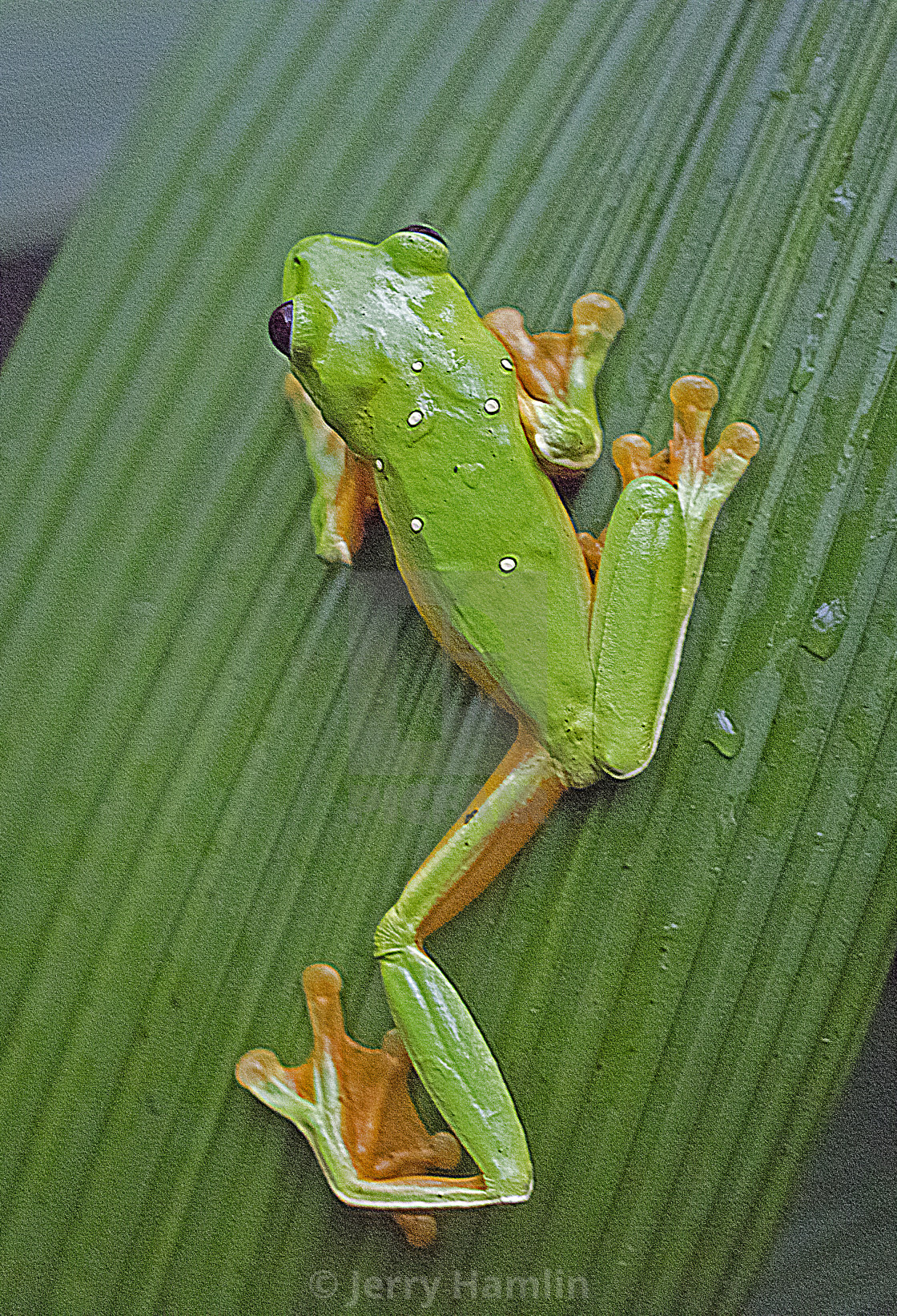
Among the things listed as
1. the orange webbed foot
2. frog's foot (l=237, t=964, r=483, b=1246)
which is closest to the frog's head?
the orange webbed foot

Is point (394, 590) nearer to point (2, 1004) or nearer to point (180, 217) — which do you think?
point (180, 217)

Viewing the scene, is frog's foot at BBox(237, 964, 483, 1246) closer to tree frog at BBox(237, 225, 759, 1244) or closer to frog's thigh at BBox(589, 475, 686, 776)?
tree frog at BBox(237, 225, 759, 1244)

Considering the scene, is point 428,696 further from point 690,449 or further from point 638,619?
point 690,449

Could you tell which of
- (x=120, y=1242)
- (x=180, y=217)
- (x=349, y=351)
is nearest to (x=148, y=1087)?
(x=120, y=1242)

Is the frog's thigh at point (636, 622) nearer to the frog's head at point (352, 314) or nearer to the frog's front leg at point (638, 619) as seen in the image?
the frog's front leg at point (638, 619)

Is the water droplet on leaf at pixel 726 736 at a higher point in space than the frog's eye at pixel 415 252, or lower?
lower

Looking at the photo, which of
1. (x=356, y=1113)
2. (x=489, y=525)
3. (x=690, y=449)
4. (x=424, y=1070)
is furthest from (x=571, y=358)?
(x=356, y=1113)

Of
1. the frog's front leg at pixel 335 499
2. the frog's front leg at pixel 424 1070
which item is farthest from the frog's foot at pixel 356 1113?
the frog's front leg at pixel 335 499
